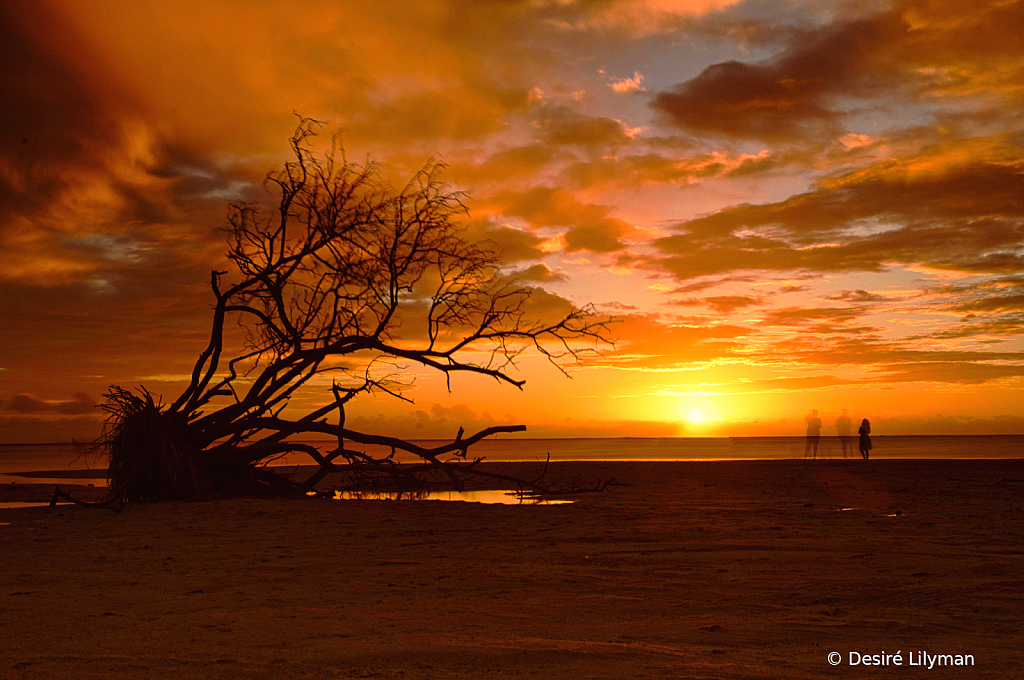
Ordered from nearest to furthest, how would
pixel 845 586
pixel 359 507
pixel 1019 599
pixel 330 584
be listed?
pixel 1019 599 → pixel 845 586 → pixel 330 584 → pixel 359 507

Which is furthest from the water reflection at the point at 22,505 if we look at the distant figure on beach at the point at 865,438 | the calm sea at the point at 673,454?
the distant figure on beach at the point at 865,438

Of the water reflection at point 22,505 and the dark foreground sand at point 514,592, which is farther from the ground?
the dark foreground sand at point 514,592

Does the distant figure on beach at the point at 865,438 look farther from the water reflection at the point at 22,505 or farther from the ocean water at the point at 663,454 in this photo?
the water reflection at the point at 22,505

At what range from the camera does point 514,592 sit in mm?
5664

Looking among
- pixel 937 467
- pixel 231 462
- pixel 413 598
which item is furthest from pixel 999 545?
pixel 937 467

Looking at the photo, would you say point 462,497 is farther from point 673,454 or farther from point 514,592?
point 673,454

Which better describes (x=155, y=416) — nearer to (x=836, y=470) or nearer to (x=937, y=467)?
(x=836, y=470)

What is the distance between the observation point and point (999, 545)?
24.5 feet

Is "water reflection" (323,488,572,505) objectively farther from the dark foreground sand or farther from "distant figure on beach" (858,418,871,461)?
"distant figure on beach" (858,418,871,461)

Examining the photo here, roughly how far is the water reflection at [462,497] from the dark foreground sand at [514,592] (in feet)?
7.45

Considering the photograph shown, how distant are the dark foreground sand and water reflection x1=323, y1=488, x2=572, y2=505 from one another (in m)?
2.27

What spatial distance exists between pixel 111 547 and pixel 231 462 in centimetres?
547

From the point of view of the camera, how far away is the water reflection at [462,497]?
13.1m

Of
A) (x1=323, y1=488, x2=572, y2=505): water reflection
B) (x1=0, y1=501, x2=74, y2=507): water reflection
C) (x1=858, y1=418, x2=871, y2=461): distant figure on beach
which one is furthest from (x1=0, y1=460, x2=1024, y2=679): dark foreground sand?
(x1=858, y1=418, x2=871, y2=461): distant figure on beach
